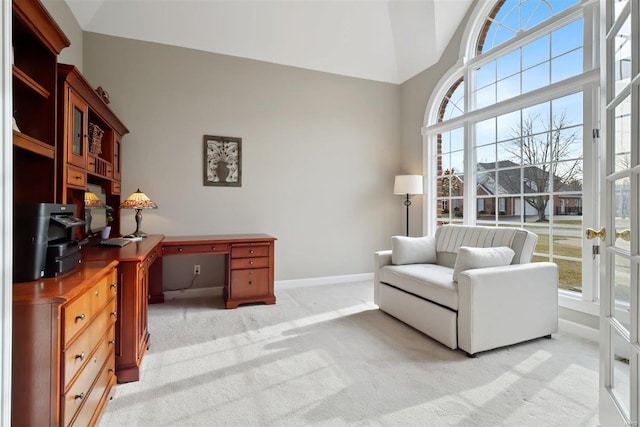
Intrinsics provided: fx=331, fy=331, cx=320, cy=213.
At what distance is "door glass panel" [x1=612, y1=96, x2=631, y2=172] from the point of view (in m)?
1.24

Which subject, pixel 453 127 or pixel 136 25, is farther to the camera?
pixel 453 127

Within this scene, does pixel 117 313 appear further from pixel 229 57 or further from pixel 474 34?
pixel 474 34

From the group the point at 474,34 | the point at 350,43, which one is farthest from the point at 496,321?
the point at 350,43

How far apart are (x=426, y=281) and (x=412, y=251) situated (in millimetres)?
665

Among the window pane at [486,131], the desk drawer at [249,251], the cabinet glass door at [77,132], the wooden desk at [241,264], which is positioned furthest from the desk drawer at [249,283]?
the window pane at [486,131]

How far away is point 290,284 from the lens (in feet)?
14.0

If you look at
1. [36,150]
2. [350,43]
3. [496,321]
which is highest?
[350,43]

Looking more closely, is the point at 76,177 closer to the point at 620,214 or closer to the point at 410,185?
the point at 620,214

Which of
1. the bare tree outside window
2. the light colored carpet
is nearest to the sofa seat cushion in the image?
the light colored carpet

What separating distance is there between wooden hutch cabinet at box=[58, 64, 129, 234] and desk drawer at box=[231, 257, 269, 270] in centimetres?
136

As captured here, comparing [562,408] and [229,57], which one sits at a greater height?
[229,57]

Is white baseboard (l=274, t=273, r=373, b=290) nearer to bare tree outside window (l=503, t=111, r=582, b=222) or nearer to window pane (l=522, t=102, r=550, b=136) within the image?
bare tree outside window (l=503, t=111, r=582, b=222)

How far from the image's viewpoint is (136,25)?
3.52m

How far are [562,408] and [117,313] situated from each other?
251cm
